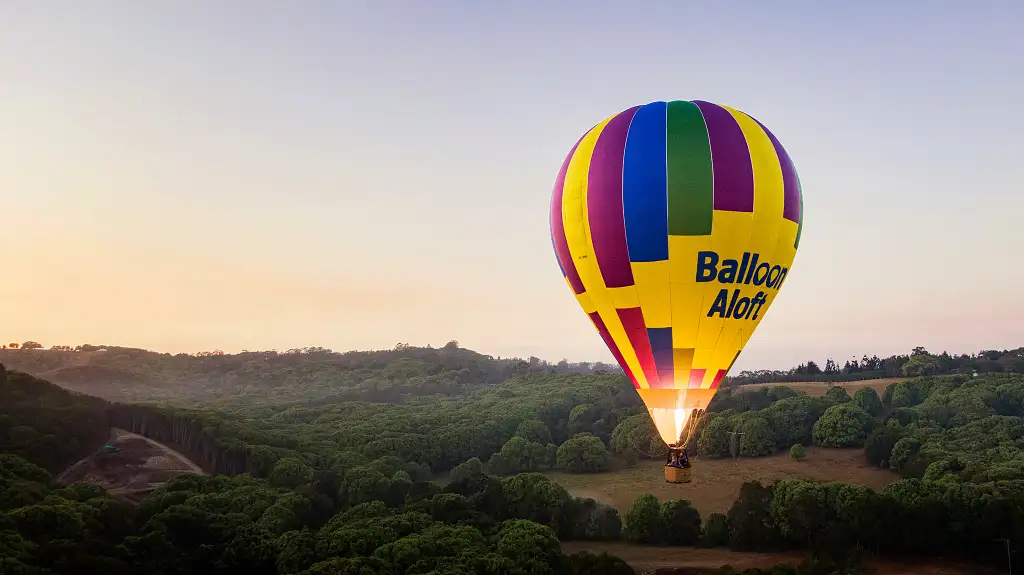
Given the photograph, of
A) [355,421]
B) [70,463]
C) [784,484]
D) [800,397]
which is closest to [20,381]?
[70,463]

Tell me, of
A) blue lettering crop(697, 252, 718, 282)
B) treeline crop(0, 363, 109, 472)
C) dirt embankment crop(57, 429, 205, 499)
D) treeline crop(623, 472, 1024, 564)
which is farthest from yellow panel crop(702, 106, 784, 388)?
treeline crop(0, 363, 109, 472)

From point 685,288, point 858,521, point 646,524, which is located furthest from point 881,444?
point 685,288

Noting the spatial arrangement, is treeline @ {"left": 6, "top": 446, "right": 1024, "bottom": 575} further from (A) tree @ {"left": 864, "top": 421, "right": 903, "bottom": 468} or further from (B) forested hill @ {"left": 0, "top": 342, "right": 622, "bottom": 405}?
(B) forested hill @ {"left": 0, "top": 342, "right": 622, "bottom": 405}

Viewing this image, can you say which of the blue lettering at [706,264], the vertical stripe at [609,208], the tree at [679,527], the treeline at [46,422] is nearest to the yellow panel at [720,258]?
the blue lettering at [706,264]

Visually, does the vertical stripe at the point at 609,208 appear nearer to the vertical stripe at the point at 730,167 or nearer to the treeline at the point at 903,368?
the vertical stripe at the point at 730,167

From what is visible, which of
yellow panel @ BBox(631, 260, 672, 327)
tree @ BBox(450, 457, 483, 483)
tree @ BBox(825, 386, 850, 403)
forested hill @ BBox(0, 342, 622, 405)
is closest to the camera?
yellow panel @ BBox(631, 260, 672, 327)
